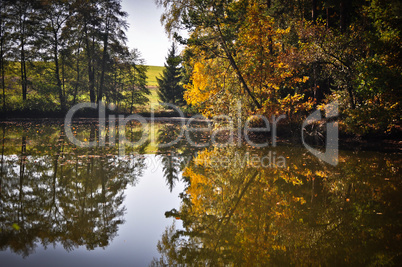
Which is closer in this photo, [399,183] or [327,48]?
[399,183]

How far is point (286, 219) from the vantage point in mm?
4984

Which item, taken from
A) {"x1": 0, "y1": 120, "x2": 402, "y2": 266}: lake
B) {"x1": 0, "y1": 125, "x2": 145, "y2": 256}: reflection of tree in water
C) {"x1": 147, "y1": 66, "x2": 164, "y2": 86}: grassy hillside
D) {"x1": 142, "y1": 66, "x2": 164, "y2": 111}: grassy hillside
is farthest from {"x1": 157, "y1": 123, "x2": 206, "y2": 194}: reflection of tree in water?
{"x1": 147, "y1": 66, "x2": 164, "y2": 86}: grassy hillside

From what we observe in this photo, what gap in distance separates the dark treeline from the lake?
25318mm

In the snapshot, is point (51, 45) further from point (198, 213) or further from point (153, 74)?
point (153, 74)

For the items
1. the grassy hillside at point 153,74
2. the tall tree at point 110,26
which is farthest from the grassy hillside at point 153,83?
the tall tree at point 110,26

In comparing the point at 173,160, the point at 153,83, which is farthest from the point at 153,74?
the point at 173,160

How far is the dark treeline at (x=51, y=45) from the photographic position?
30.3 meters

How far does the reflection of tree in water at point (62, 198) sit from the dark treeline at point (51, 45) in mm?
24473

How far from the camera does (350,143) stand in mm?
14789

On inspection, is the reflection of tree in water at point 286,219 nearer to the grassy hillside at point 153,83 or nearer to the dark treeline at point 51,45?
the dark treeline at point 51,45

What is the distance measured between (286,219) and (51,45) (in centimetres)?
3399

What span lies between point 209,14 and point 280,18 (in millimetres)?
5412

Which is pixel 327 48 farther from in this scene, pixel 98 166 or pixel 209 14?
pixel 98 166

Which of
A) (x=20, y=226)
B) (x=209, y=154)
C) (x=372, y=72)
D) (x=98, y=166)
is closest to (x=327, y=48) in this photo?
(x=372, y=72)
